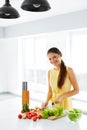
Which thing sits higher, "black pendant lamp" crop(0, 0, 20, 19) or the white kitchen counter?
"black pendant lamp" crop(0, 0, 20, 19)

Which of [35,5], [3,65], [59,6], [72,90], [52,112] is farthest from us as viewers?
[3,65]

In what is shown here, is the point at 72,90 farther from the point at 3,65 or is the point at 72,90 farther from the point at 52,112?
the point at 3,65

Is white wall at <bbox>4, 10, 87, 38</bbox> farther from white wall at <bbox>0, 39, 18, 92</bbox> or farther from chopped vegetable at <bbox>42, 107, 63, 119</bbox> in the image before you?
chopped vegetable at <bbox>42, 107, 63, 119</bbox>

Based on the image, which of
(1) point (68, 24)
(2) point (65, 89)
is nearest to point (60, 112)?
(2) point (65, 89)

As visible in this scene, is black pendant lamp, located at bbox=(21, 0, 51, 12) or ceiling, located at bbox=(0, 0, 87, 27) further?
ceiling, located at bbox=(0, 0, 87, 27)

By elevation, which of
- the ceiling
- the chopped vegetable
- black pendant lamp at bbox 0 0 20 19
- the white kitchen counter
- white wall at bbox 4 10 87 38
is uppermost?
the ceiling

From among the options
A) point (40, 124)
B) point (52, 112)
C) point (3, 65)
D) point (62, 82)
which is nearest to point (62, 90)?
point (62, 82)

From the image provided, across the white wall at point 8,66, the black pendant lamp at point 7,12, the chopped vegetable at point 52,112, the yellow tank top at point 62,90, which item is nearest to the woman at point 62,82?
the yellow tank top at point 62,90

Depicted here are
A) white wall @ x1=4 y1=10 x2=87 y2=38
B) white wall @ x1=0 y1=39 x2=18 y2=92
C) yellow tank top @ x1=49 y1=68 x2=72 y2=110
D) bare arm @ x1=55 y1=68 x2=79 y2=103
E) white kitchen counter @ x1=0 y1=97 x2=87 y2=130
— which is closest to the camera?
white kitchen counter @ x1=0 y1=97 x2=87 y2=130

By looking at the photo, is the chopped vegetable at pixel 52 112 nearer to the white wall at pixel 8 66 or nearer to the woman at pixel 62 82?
the woman at pixel 62 82

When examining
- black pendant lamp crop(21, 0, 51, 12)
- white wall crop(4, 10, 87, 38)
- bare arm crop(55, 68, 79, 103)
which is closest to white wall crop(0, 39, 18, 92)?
white wall crop(4, 10, 87, 38)

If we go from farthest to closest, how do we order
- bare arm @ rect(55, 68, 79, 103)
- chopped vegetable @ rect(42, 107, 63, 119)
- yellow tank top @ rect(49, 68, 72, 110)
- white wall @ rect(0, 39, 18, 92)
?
1. white wall @ rect(0, 39, 18, 92)
2. yellow tank top @ rect(49, 68, 72, 110)
3. bare arm @ rect(55, 68, 79, 103)
4. chopped vegetable @ rect(42, 107, 63, 119)

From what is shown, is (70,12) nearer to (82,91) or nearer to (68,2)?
(68,2)

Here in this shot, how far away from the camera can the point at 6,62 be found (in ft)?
18.6
